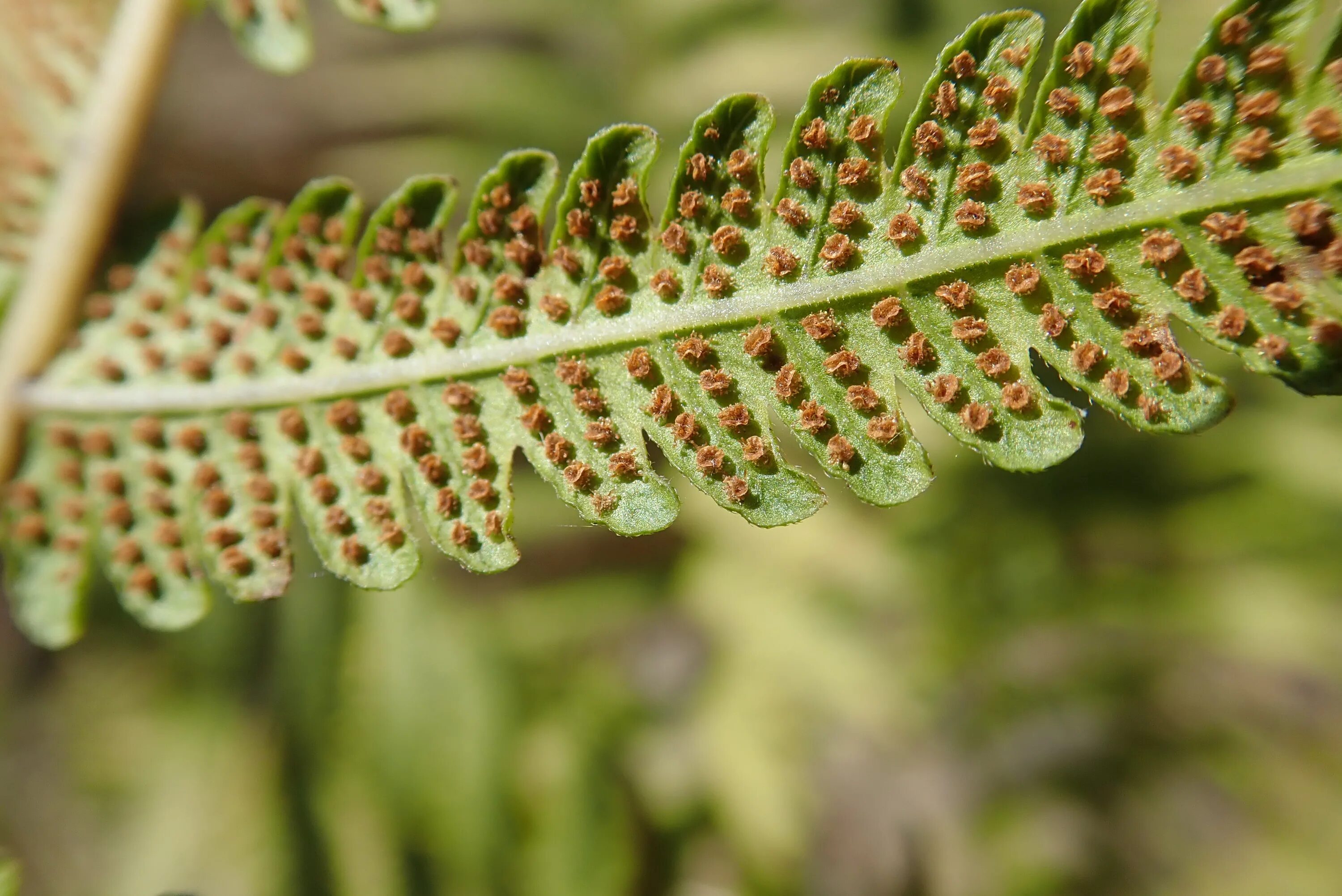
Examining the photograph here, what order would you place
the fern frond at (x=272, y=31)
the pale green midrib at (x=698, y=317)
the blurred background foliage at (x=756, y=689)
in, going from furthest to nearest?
the blurred background foliage at (x=756, y=689) < the fern frond at (x=272, y=31) < the pale green midrib at (x=698, y=317)

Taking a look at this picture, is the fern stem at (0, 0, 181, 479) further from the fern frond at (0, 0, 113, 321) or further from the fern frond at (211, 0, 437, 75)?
the fern frond at (211, 0, 437, 75)

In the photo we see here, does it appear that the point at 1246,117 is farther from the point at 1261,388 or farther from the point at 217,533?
the point at 1261,388

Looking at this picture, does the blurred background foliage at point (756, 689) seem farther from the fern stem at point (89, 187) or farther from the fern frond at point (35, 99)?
the fern frond at point (35, 99)

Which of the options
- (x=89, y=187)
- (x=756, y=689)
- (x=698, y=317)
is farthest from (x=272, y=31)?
(x=756, y=689)

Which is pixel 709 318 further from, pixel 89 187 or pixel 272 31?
pixel 89 187

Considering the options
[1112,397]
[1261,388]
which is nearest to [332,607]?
[1112,397]

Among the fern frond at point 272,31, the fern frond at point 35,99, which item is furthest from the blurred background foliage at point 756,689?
the fern frond at point 272,31
